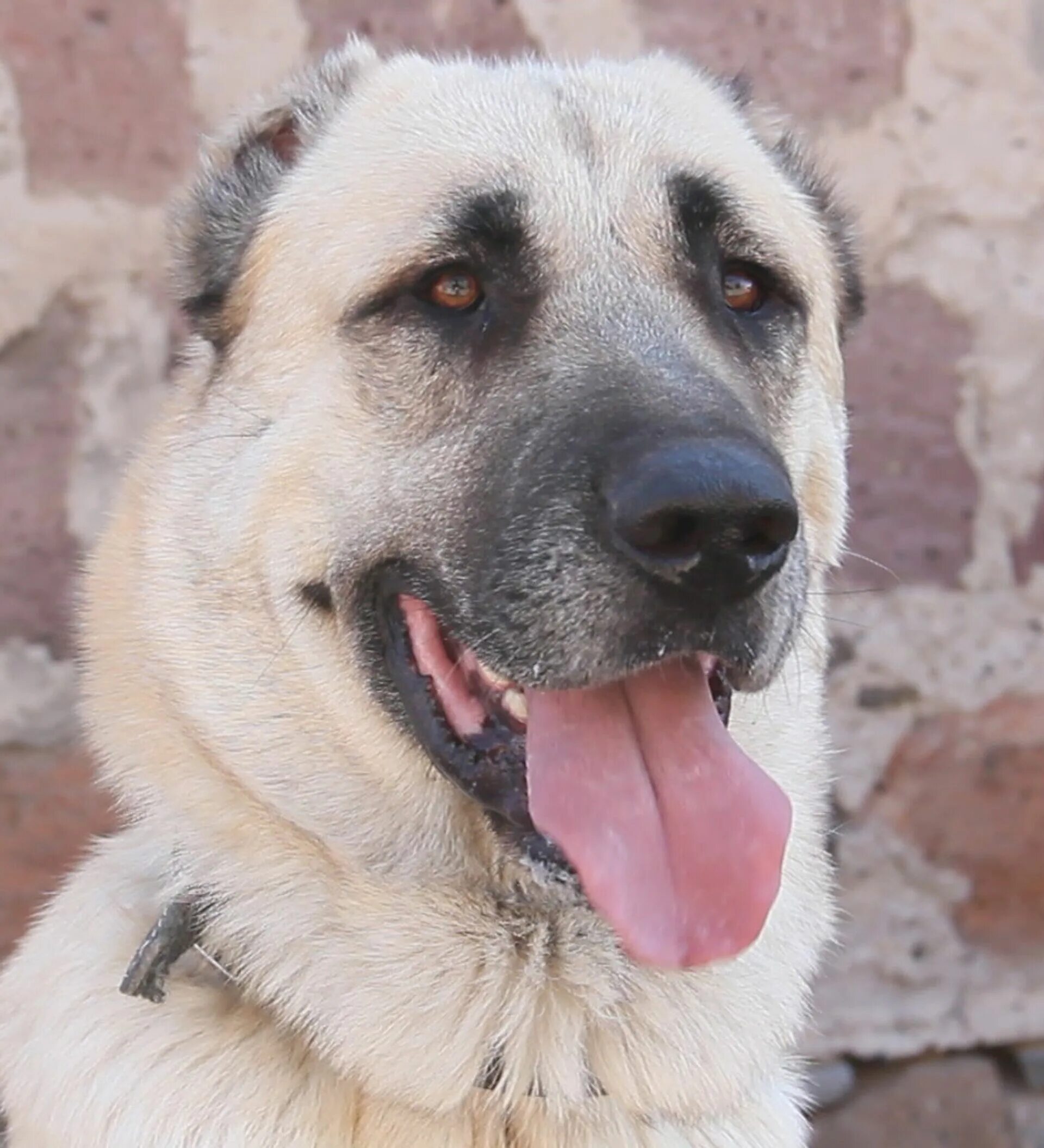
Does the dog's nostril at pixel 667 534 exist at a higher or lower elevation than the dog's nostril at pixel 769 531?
higher

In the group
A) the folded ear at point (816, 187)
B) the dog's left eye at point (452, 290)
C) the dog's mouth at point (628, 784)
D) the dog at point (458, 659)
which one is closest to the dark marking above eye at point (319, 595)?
the dog at point (458, 659)

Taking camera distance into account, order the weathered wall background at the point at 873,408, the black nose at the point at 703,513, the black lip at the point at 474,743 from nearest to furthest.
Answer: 1. the black nose at the point at 703,513
2. the black lip at the point at 474,743
3. the weathered wall background at the point at 873,408

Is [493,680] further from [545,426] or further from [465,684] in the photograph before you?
[545,426]

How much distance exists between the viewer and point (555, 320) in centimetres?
208

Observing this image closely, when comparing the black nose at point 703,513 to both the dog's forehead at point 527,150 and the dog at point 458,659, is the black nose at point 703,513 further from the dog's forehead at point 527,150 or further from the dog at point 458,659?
the dog's forehead at point 527,150

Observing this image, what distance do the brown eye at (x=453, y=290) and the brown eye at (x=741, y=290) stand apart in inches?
16.4

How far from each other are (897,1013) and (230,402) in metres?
2.32

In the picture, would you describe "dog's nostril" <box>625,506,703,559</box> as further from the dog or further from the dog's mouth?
the dog's mouth

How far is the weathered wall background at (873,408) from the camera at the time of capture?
311 cm

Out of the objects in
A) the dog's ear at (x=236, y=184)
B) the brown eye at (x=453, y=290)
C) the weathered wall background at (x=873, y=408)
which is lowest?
the weathered wall background at (x=873, y=408)

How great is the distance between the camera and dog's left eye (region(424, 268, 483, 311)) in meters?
2.11

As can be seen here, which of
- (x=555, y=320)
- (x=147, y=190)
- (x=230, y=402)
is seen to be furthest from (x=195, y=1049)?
(x=147, y=190)

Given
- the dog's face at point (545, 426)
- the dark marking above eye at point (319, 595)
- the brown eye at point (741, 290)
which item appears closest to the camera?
the dog's face at point (545, 426)

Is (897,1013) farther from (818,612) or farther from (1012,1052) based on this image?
(818,612)
